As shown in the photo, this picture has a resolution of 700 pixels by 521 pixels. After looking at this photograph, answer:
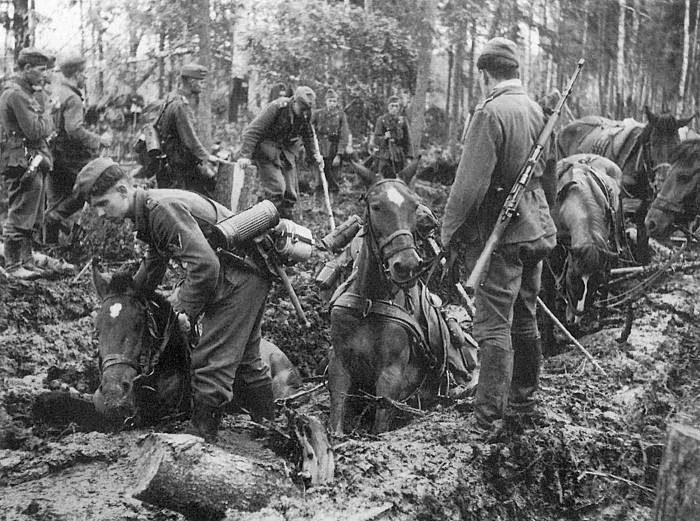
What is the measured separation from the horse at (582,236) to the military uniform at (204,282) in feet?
13.2

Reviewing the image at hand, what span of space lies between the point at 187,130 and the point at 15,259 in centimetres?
246

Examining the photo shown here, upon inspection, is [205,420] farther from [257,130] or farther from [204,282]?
[257,130]

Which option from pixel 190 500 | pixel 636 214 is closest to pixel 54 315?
pixel 190 500

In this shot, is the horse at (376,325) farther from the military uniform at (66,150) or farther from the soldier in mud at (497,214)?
the military uniform at (66,150)

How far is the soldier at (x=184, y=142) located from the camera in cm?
927

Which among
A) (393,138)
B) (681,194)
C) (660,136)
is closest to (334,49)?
(393,138)

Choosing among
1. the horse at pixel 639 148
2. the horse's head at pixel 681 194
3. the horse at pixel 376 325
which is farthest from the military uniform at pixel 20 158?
the horse's head at pixel 681 194

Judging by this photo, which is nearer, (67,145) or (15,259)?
(15,259)

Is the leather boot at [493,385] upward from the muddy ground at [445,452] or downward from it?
upward

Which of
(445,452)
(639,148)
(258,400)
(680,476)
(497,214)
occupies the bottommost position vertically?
(258,400)

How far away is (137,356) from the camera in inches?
194

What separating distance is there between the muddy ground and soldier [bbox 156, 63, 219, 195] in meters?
2.67

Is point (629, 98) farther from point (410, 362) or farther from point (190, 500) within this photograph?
point (190, 500)

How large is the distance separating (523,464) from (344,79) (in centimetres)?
1637
